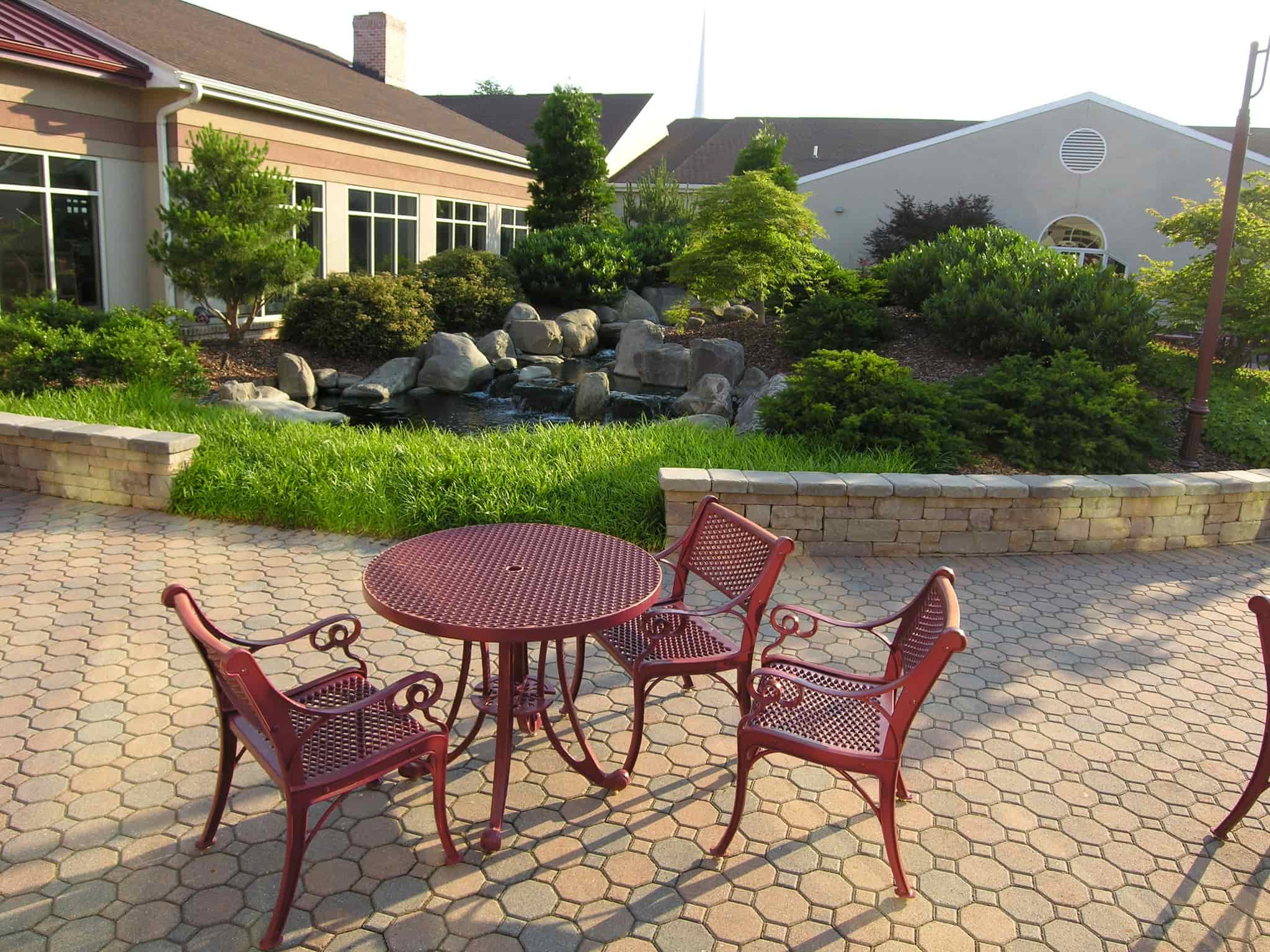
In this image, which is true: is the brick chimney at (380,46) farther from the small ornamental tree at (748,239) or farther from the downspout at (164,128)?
the small ornamental tree at (748,239)

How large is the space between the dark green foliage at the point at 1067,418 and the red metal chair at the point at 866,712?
4895mm

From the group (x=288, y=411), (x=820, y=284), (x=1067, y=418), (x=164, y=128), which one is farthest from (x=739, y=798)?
(x=164, y=128)

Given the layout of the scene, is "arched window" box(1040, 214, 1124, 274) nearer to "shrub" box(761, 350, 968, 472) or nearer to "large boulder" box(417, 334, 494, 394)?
"large boulder" box(417, 334, 494, 394)

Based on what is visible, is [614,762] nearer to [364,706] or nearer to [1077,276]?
[364,706]

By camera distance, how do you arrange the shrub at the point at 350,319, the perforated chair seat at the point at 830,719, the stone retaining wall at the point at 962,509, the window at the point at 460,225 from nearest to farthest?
the perforated chair seat at the point at 830,719 < the stone retaining wall at the point at 962,509 < the shrub at the point at 350,319 < the window at the point at 460,225

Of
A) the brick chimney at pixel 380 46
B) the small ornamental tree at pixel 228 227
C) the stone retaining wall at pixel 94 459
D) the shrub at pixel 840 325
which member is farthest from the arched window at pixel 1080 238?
the stone retaining wall at pixel 94 459

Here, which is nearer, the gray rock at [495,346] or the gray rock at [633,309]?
the gray rock at [495,346]

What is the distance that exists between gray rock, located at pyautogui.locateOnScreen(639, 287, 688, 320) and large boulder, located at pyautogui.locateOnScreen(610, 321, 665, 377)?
5.18 meters

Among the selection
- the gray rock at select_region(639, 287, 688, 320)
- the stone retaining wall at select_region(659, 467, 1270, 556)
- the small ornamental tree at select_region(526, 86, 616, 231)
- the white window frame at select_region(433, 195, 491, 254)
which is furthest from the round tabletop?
the small ornamental tree at select_region(526, 86, 616, 231)

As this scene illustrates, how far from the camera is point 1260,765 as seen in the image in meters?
3.37

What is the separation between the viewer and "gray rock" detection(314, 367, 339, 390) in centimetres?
1356

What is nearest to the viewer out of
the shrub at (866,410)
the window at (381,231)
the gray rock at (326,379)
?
the shrub at (866,410)

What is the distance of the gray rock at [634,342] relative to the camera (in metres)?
14.6

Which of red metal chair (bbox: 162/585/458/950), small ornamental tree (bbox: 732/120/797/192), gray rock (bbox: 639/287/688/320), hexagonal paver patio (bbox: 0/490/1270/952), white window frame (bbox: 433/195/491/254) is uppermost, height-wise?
small ornamental tree (bbox: 732/120/797/192)
